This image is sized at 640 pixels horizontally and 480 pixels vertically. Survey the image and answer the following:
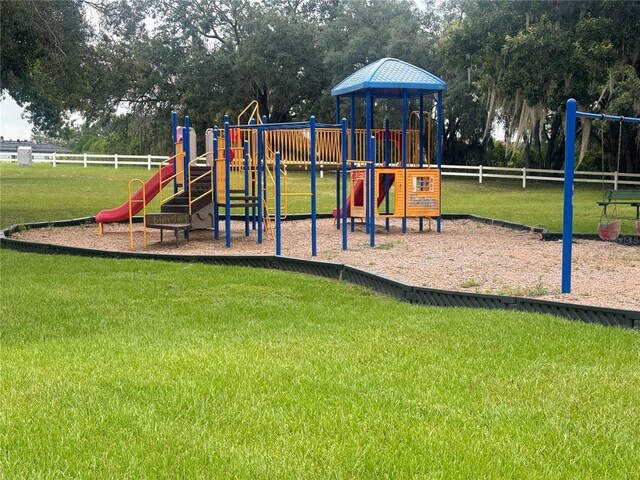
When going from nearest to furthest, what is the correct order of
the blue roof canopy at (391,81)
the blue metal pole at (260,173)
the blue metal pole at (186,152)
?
1. the blue metal pole at (260,173)
2. the blue metal pole at (186,152)
3. the blue roof canopy at (391,81)

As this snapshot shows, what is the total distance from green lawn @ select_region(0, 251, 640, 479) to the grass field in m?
0.01

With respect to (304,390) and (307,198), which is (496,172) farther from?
(304,390)

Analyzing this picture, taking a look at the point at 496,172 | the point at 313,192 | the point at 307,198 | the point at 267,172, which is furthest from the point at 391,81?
the point at 496,172

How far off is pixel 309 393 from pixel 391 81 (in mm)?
11538

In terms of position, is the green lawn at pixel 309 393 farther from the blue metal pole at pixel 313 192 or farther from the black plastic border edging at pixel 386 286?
the blue metal pole at pixel 313 192

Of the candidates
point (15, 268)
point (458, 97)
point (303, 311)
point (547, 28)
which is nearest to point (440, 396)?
point (303, 311)

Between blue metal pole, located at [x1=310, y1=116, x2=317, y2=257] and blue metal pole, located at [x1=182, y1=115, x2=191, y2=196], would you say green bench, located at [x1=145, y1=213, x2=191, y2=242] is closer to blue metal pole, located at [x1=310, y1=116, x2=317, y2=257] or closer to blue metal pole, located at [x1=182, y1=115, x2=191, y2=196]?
blue metal pole, located at [x1=182, y1=115, x2=191, y2=196]

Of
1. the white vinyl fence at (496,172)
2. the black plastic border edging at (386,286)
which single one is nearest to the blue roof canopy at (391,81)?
the black plastic border edging at (386,286)

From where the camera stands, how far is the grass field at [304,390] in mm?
3262

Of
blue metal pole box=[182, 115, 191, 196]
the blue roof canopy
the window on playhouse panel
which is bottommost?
the window on playhouse panel

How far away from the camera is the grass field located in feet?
10.7

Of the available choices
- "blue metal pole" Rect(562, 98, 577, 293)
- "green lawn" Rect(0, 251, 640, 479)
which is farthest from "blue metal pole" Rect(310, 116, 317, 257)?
"blue metal pole" Rect(562, 98, 577, 293)

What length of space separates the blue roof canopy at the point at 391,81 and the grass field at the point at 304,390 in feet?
26.4

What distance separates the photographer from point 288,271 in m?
9.97
